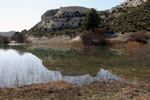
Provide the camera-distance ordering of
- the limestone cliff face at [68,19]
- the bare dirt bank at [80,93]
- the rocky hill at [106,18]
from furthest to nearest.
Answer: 1. the limestone cliff face at [68,19]
2. the rocky hill at [106,18]
3. the bare dirt bank at [80,93]

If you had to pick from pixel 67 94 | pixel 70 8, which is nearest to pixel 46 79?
pixel 67 94

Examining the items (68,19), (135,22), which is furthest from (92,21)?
(68,19)

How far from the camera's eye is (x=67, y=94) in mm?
10844

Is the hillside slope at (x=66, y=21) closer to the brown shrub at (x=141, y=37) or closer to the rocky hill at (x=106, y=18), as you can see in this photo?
the rocky hill at (x=106, y=18)

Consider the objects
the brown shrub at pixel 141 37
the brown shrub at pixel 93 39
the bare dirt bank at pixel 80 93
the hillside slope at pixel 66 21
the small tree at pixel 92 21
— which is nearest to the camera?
the bare dirt bank at pixel 80 93

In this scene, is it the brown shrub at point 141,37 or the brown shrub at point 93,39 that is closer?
the brown shrub at point 141,37

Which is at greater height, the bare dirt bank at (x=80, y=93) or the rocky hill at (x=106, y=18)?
the rocky hill at (x=106, y=18)

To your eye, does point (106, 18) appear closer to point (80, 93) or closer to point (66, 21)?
point (66, 21)

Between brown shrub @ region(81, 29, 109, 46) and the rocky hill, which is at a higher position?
the rocky hill

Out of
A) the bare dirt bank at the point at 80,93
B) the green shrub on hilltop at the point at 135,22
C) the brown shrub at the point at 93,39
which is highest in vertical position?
the green shrub on hilltop at the point at 135,22

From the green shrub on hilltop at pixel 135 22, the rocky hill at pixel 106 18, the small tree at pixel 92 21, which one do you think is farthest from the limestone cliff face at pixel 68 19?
the small tree at pixel 92 21

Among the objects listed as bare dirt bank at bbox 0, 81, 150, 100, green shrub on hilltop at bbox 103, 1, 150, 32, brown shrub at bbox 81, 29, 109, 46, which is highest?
green shrub on hilltop at bbox 103, 1, 150, 32

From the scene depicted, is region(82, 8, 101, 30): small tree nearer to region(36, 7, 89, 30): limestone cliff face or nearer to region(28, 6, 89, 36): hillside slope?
A: region(28, 6, 89, 36): hillside slope

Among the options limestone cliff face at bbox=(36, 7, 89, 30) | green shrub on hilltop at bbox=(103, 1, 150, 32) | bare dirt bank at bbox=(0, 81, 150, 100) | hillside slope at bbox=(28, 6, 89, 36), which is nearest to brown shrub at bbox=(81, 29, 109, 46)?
green shrub on hilltop at bbox=(103, 1, 150, 32)
